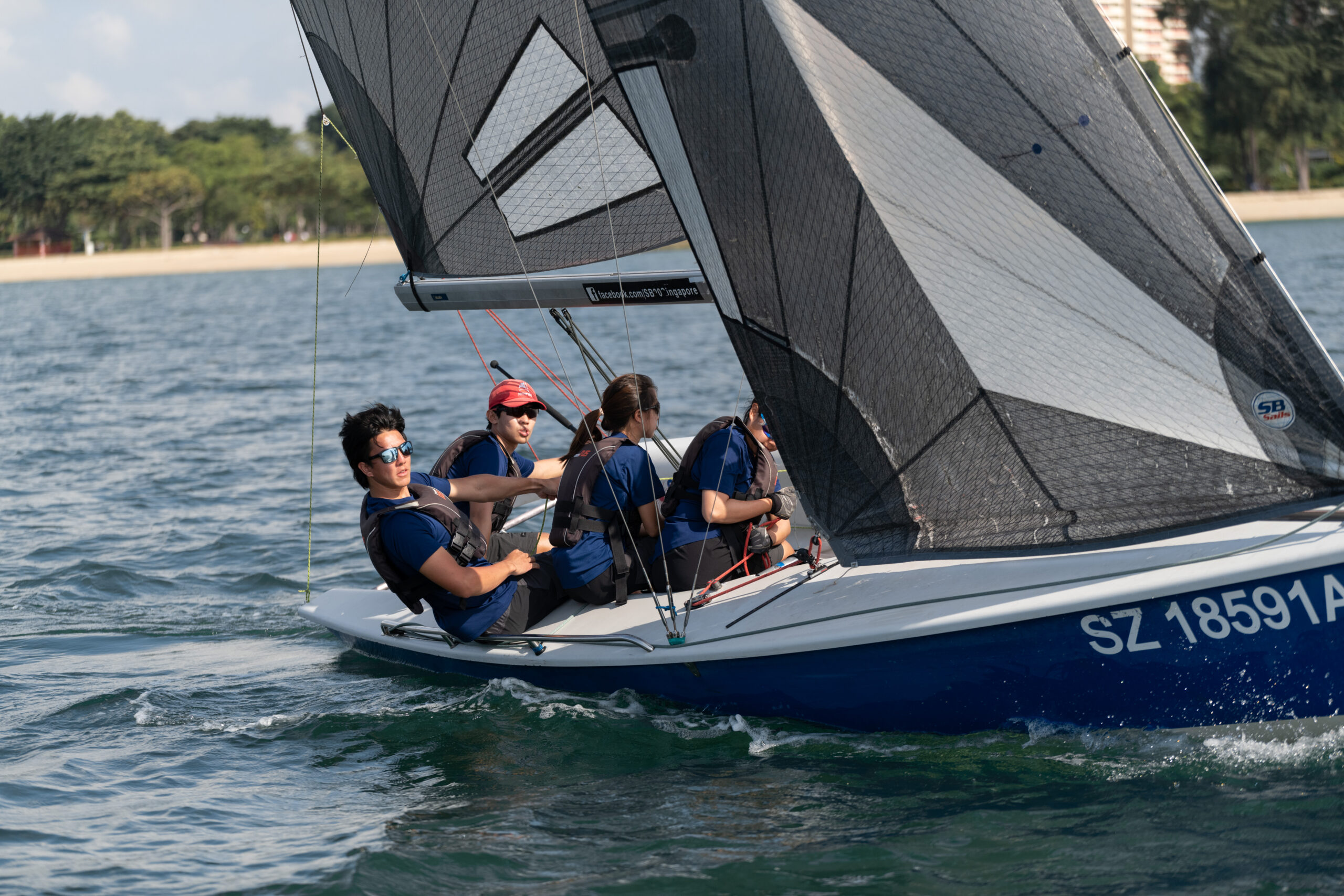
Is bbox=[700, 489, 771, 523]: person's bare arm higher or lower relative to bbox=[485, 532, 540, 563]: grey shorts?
higher

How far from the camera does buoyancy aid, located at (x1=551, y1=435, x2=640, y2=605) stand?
4.74 meters

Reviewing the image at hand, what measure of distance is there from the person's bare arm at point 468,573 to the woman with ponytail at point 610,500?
172mm

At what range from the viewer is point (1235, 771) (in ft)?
12.6

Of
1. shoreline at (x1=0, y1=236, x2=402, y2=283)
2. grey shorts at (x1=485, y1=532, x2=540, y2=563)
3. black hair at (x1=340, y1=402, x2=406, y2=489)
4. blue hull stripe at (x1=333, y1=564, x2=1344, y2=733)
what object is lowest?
blue hull stripe at (x1=333, y1=564, x2=1344, y2=733)

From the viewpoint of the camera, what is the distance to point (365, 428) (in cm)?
Answer: 430

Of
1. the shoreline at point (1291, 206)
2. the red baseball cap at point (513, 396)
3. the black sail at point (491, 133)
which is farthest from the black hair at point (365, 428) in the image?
the shoreline at point (1291, 206)

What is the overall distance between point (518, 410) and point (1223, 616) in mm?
2751

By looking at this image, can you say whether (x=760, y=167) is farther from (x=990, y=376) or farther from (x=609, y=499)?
(x=609, y=499)

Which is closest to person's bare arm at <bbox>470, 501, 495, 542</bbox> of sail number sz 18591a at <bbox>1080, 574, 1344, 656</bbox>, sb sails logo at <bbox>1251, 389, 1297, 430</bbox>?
sail number sz 18591a at <bbox>1080, 574, 1344, 656</bbox>

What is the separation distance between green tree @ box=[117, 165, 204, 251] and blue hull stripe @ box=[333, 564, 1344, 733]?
70.4 metres

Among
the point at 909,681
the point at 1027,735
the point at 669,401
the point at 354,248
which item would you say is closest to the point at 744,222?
the point at 909,681

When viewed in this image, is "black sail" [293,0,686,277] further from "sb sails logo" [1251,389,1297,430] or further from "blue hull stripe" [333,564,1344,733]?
"sb sails logo" [1251,389,1297,430]

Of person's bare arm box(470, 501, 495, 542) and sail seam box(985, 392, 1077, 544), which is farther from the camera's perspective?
person's bare arm box(470, 501, 495, 542)

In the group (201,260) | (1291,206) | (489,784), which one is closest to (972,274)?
(489,784)
